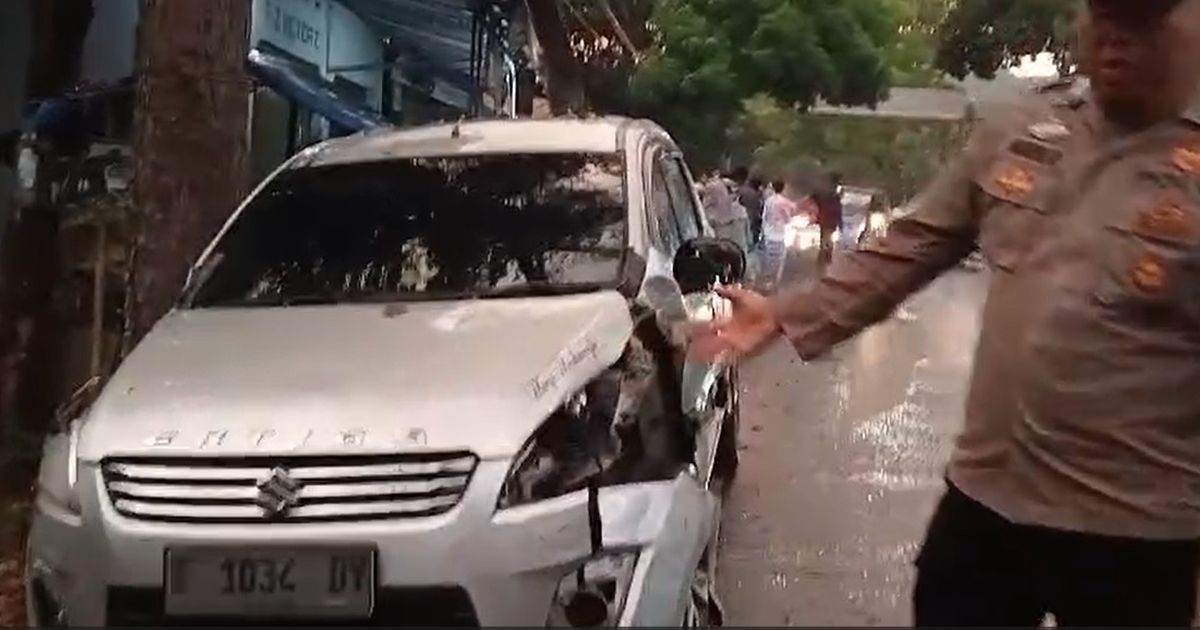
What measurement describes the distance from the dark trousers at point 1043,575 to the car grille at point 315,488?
5.16 ft

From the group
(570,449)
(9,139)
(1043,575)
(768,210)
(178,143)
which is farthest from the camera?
(768,210)

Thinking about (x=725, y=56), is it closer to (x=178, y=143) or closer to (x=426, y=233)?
(x=178, y=143)

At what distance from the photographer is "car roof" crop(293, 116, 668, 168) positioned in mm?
6320

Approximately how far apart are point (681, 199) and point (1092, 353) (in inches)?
181

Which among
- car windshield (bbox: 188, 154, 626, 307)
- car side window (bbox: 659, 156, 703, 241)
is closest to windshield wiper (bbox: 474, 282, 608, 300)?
car windshield (bbox: 188, 154, 626, 307)

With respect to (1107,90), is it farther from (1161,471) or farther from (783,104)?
(783,104)

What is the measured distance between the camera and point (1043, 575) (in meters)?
2.84

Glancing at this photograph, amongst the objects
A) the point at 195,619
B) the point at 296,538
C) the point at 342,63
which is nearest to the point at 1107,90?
the point at 296,538

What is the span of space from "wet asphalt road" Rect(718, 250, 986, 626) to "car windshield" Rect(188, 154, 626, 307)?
1440 millimetres

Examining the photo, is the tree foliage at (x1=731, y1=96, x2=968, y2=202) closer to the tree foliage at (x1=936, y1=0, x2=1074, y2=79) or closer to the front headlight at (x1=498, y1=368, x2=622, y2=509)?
the tree foliage at (x1=936, y1=0, x2=1074, y2=79)

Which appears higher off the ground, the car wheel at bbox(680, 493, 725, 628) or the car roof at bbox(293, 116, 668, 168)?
the car roof at bbox(293, 116, 668, 168)

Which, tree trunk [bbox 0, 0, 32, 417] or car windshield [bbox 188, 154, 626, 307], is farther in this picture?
tree trunk [bbox 0, 0, 32, 417]

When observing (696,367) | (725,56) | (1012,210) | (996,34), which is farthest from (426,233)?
(725,56)

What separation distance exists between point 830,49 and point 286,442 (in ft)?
84.2
